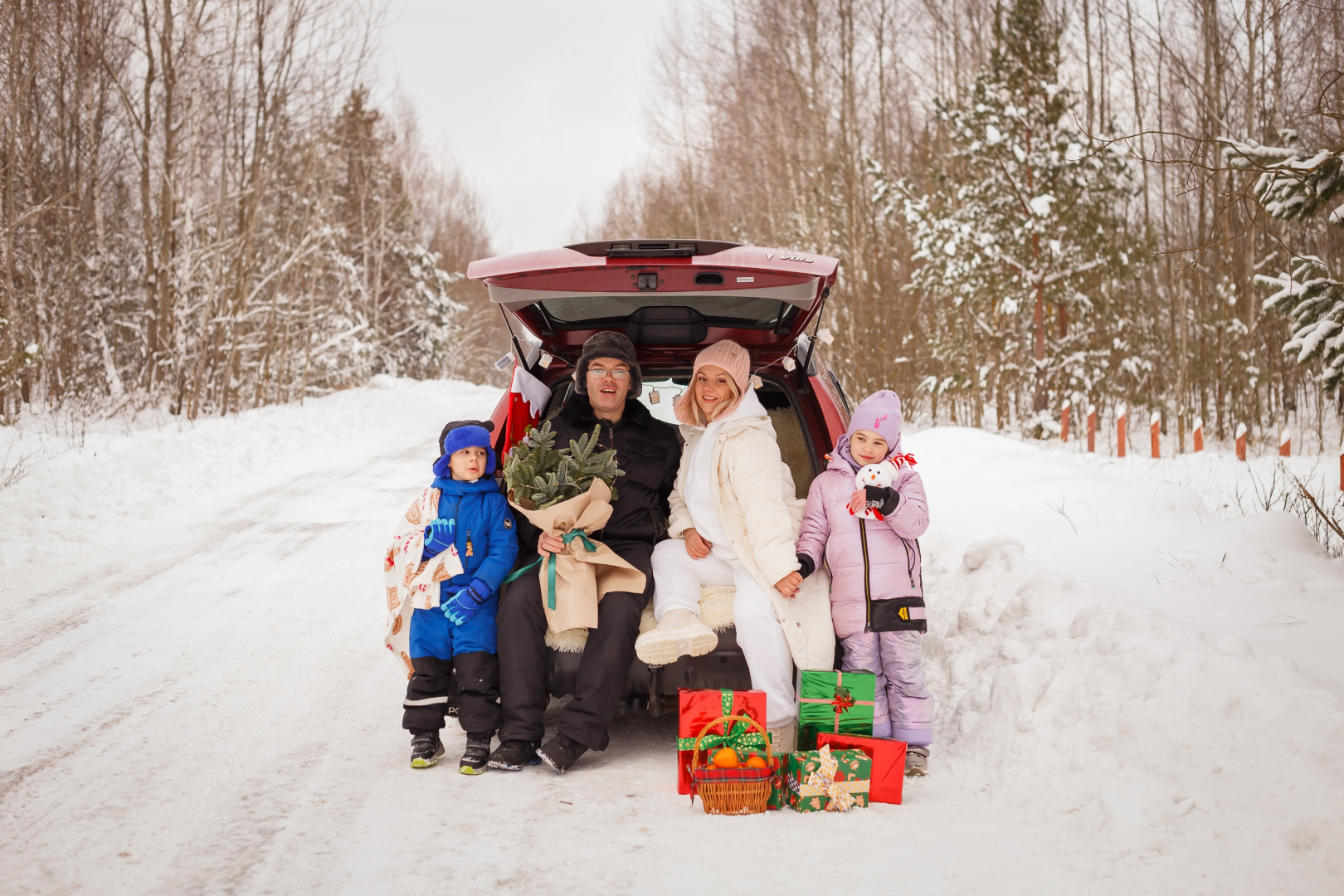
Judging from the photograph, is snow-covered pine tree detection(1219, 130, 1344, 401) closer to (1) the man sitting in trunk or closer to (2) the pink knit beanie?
(2) the pink knit beanie

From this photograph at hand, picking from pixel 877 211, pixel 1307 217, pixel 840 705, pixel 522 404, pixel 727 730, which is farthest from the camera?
pixel 877 211

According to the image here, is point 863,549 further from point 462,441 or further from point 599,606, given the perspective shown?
point 462,441

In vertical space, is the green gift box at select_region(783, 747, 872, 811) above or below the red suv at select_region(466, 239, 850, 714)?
below

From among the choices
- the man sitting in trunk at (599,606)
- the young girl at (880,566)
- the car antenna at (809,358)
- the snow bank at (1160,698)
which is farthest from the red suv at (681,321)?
the snow bank at (1160,698)

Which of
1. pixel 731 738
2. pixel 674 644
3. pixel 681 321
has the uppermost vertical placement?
pixel 681 321

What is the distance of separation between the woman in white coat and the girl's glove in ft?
1.14

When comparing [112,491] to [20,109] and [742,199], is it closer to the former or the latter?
[20,109]

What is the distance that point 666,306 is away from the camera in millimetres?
4484

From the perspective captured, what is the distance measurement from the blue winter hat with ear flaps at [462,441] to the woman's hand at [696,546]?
0.88m

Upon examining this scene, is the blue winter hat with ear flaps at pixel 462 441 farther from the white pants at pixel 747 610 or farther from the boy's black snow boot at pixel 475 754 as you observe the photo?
the boy's black snow boot at pixel 475 754

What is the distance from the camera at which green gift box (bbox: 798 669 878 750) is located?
3.47m

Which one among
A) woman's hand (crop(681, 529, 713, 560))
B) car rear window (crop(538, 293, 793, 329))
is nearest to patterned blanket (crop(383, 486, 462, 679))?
woman's hand (crop(681, 529, 713, 560))

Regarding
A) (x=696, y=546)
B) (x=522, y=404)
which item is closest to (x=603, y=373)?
(x=522, y=404)

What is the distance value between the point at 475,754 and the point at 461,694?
25 centimetres
